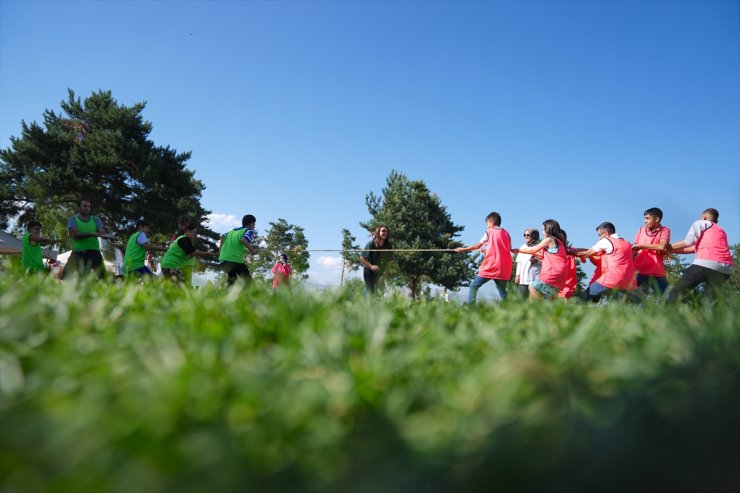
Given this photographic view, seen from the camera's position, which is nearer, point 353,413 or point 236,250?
point 353,413

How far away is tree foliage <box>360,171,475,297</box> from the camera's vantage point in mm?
46938

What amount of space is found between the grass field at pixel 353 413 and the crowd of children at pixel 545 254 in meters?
5.46

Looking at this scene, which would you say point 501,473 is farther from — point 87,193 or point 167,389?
point 87,193

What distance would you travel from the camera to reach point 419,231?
47969 millimetres

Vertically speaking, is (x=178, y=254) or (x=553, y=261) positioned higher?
(x=178, y=254)

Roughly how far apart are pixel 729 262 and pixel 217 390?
8.82 meters

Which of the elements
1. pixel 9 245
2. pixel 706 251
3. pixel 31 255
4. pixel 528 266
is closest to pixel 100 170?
pixel 9 245

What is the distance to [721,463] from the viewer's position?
0.86 meters

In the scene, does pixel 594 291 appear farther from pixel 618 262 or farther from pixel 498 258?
pixel 498 258

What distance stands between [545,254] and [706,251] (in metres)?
2.43

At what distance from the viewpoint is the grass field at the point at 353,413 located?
2.23 ft

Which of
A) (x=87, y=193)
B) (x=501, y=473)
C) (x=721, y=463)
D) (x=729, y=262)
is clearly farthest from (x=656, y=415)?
(x=87, y=193)

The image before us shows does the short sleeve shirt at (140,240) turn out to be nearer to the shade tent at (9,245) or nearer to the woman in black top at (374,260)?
the woman in black top at (374,260)

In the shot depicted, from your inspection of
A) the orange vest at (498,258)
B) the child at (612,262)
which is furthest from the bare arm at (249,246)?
the child at (612,262)
